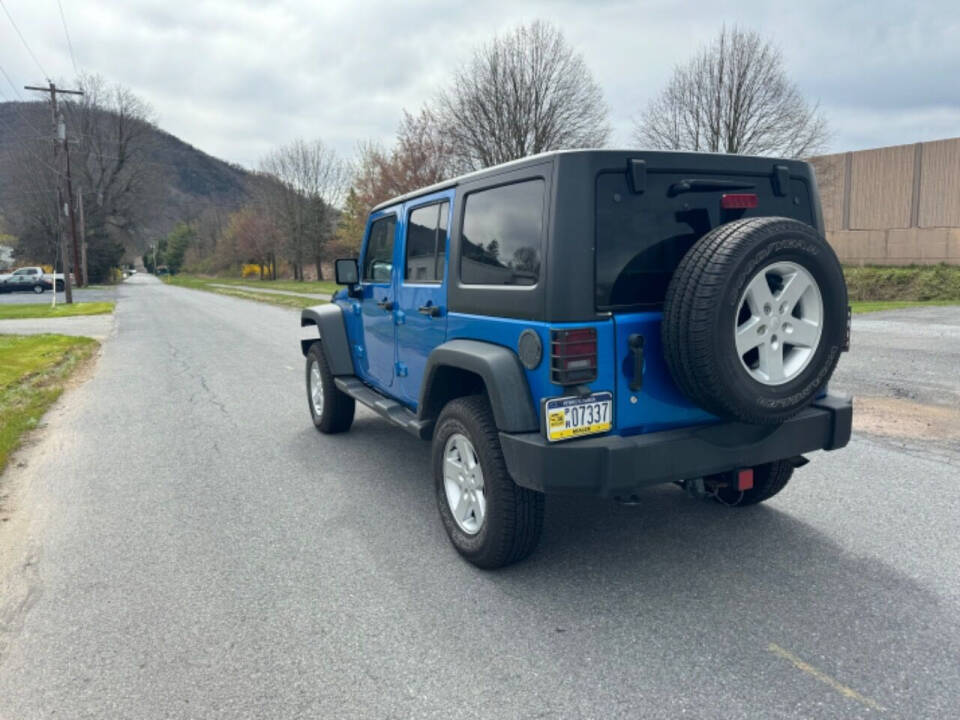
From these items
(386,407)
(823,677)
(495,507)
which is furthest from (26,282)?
(823,677)

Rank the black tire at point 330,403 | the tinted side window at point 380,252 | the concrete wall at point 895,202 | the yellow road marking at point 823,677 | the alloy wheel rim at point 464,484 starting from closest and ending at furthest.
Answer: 1. the yellow road marking at point 823,677
2. the alloy wheel rim at point 464,484
3. the tinted side window at point 380,252
4. the black tire at point 330,403
5. the concrete wall at point 895,202

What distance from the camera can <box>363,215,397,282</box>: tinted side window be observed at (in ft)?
16.5

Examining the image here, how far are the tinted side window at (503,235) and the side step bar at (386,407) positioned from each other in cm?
96

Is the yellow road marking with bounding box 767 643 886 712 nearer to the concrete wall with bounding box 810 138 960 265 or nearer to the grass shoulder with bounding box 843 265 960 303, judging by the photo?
the grass shoulder with bounding box 843 265 960 303

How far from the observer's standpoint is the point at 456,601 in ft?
10.3

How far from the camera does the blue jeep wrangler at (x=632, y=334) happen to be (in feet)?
9.65

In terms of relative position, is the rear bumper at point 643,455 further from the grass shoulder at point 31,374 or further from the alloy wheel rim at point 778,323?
the grass shoulder at point 31,374

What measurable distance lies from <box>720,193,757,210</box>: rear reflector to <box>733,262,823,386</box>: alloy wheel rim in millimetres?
380

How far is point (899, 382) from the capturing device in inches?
323

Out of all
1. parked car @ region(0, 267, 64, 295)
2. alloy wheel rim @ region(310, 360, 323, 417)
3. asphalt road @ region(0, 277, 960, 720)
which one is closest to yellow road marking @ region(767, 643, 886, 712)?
asphalt road @ region(0, 277, 960, 720)

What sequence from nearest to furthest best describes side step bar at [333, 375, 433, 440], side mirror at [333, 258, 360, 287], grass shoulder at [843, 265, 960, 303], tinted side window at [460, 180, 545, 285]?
1. tinted side window at [460, 180, 545, 285]
2. side step bar at [333, 375, 433, 440]
3. side mirror at [333, 258, 360, 287]
4. grass shoulder at [843, 265, 960, 303]

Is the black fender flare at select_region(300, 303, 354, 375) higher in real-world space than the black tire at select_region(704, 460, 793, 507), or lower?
higher

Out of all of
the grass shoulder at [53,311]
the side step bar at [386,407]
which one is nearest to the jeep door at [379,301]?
the side step bar at [386,407]

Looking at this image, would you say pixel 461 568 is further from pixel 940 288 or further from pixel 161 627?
pixel 940 288
